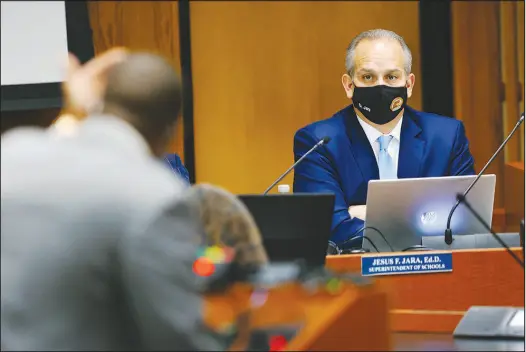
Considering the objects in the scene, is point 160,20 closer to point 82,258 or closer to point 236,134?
point 236,134

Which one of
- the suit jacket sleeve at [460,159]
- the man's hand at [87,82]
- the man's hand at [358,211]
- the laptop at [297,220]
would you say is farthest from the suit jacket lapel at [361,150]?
the man's hand at [87,82]

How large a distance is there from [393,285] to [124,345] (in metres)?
1.05

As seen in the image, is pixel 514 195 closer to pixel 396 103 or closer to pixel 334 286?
pixel 396 103

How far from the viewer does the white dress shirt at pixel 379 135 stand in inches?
123

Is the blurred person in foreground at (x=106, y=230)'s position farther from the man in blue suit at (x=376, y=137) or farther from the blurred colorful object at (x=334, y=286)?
the man in blue suit at (x=376, y=137)

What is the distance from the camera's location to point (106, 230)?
1.26 meters

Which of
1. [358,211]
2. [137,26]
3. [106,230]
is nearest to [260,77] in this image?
[137,26]

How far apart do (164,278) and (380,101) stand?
6.27ft

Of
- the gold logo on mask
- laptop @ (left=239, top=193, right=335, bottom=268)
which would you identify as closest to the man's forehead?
the gold logo on mask

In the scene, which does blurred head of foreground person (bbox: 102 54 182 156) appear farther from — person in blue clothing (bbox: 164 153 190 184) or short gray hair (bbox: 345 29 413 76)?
short gray hair (bbox: 345 29 413 76)

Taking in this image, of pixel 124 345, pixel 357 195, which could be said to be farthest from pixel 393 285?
pixel 124 345

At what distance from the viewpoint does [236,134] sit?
17.9 feet

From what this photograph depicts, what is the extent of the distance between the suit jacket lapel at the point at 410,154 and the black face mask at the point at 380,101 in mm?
88

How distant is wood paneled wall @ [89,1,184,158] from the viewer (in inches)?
207
